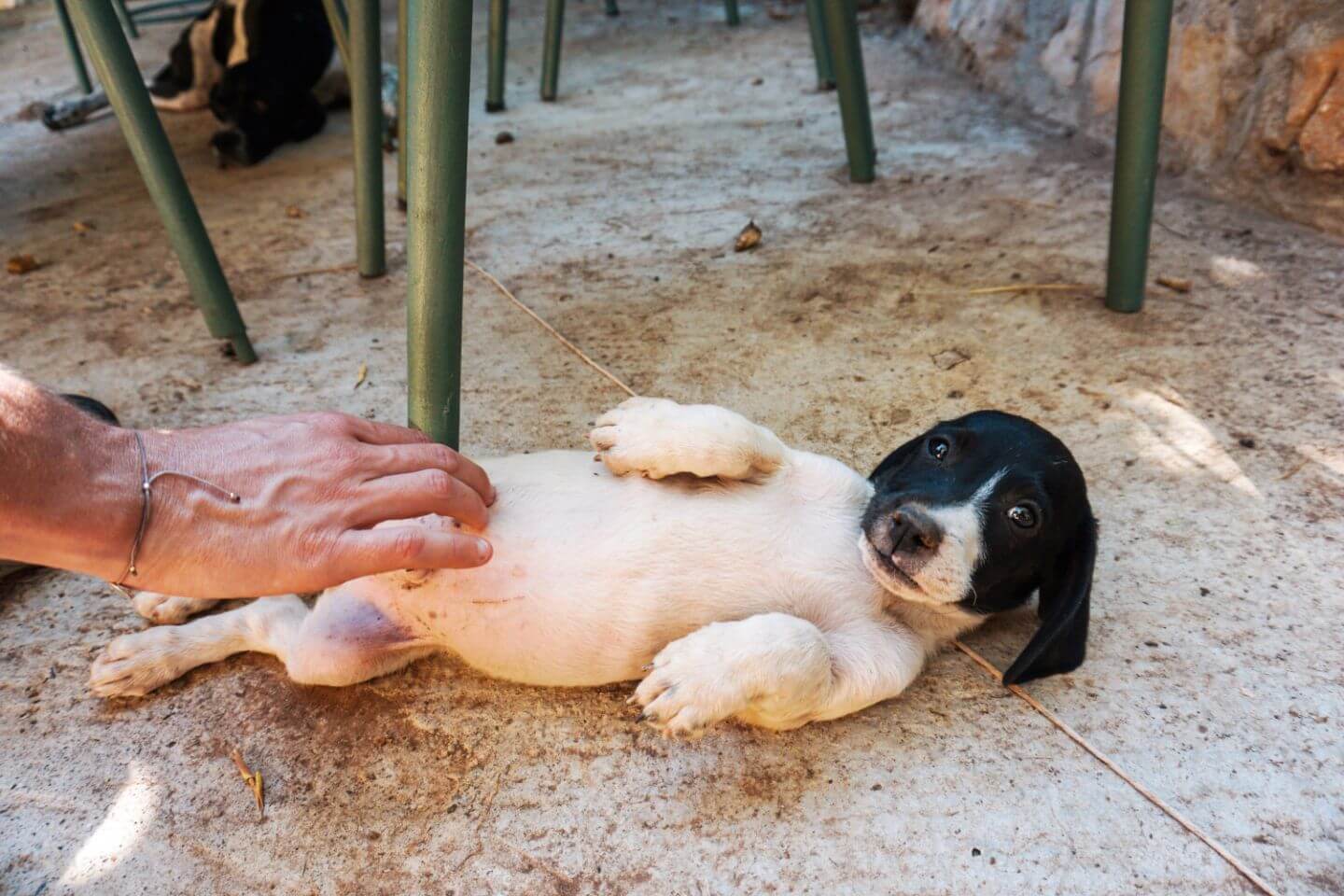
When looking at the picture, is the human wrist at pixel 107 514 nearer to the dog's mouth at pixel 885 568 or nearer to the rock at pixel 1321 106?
the dog's mouth at pixel 885 568

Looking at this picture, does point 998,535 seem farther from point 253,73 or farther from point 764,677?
point 253,73

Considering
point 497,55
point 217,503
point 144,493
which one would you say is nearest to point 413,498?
point 217,503

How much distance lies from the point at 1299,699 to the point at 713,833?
3.92 feet

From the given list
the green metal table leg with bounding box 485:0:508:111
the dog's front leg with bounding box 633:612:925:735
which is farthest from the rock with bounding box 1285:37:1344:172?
the green metal table leg with bounding box 485:0:508:111

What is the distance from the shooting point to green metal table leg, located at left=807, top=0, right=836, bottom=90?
5.58 meters

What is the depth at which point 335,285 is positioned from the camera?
11.7 ft

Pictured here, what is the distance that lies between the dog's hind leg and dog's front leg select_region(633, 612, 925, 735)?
0.62m

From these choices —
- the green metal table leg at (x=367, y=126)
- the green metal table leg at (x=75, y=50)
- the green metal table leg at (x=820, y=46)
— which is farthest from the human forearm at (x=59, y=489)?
the green metal table leg at (x=75, y=50)

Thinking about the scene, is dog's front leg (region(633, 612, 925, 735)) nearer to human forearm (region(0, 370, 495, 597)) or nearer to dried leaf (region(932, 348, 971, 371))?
human forearm (region(0, 370, 495, 597))

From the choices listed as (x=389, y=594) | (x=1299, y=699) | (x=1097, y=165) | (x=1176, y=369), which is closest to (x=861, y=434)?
(x=1176, y=369)

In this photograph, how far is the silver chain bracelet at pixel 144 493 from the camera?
152 cm

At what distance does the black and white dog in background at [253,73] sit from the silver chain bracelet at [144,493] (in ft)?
12.6

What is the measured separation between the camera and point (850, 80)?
13.4 feet

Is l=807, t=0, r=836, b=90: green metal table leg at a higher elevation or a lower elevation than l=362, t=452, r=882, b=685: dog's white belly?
higher
